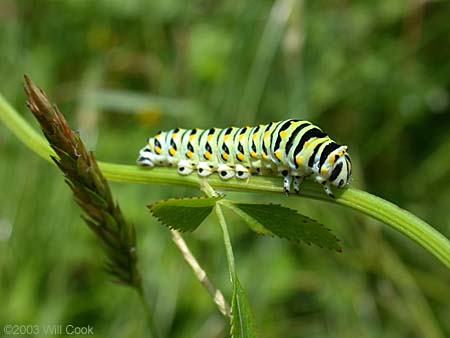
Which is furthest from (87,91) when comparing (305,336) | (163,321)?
(305,336)

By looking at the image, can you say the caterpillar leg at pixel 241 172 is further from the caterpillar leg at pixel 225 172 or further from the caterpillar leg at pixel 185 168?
the caterpillar leg at pixel 185 168

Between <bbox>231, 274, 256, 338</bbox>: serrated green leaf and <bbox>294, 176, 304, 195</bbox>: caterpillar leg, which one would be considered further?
<bbox>294, 176, 304, 195</bbox>: caterpillar leg

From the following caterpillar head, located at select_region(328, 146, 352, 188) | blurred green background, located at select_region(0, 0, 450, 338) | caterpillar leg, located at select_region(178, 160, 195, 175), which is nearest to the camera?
caterpillar head, located at select_region(328, 146, 352, 188)

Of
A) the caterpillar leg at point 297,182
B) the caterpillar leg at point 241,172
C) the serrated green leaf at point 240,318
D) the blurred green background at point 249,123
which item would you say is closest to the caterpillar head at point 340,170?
the caterpillar leg at point 297,182

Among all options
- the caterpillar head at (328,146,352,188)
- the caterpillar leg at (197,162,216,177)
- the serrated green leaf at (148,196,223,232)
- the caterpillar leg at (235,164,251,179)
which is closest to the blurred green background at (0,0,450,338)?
the caterpillar leg at (197,162,216,177)

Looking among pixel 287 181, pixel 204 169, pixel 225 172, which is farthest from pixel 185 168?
pixel 287 181

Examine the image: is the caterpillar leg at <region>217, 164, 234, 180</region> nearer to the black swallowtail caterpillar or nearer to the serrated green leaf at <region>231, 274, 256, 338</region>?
the black swallowtail caterpillar

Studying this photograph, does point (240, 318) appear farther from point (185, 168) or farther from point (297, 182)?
point (185, 168)
